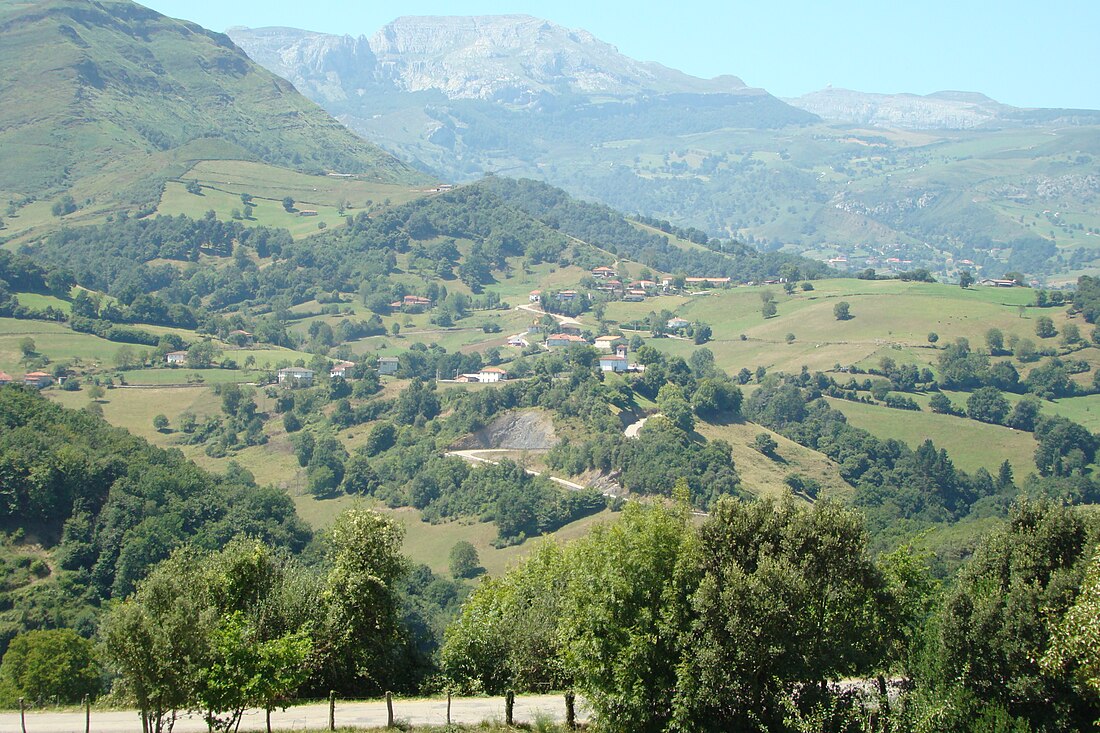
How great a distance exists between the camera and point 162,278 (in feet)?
563

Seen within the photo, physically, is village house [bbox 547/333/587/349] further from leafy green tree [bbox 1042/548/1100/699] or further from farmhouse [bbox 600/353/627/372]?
leafy green tree [bbox 1042/548/1100/699]

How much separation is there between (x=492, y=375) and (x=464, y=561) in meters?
55.6

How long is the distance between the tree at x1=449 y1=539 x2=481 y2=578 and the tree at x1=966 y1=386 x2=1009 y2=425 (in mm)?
64889

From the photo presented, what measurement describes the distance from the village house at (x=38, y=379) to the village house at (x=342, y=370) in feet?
101

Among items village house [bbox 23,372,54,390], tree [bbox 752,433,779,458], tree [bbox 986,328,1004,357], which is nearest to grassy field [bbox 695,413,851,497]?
tree [bbox 752,433,779,458]

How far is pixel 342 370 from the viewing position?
129875 mm

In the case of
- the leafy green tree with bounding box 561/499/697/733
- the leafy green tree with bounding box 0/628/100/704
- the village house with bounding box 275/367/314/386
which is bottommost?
the village house with bounding box 275/367/314/386

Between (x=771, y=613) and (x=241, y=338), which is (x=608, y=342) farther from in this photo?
(x=771, y=613)

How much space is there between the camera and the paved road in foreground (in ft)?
75.3

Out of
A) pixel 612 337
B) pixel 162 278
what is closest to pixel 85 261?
pixel 162 278

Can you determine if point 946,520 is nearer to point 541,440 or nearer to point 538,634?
point 541,440

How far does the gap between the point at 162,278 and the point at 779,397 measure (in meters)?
104

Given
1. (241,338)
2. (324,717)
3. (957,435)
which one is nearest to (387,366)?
(241,338)

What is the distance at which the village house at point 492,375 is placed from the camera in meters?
129
